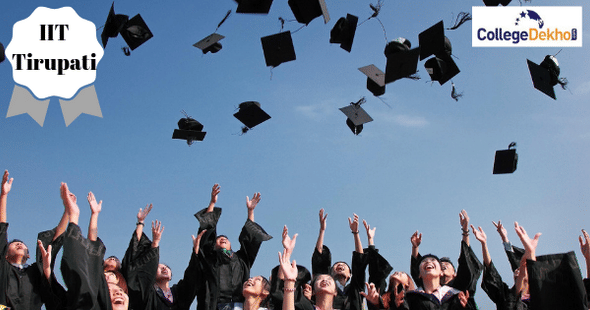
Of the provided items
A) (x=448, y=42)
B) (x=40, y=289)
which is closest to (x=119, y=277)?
(x=40, y=289)

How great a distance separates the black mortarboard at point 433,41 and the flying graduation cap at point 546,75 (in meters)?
1.09

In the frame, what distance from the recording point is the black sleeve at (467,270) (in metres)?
4.48

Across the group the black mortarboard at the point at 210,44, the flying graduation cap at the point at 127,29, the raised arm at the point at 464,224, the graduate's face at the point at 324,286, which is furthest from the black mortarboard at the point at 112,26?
the raised arm at the point at 464,224

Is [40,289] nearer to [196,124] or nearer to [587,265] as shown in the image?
[196,124]

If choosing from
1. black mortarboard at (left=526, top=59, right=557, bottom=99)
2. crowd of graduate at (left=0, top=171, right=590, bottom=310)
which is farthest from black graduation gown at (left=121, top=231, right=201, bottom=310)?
black mortarboard at (left=526, top=59, right=557, bottom=99)

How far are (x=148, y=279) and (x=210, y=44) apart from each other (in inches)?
125

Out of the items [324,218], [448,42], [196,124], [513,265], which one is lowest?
[513,265]

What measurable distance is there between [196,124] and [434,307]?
3.93 meters

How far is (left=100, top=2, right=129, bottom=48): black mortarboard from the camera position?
20.3ft

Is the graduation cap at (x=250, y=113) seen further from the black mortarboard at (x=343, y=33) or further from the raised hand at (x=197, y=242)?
the raised hand at (x=197, y=242)

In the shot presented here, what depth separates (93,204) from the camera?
3.54 m

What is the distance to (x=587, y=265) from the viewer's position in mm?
4121

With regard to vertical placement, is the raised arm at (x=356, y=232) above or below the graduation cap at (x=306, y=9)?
below

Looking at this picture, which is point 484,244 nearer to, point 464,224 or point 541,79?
point 464,224
